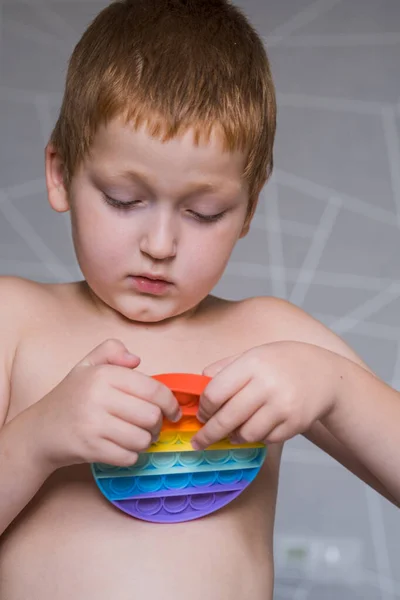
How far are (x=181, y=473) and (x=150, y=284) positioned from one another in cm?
19

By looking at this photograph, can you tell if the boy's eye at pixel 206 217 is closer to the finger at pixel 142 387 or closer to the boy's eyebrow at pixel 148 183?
the boy's eyebrow at pixel 148 183

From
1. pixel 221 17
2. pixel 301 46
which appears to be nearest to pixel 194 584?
pixel 221 17

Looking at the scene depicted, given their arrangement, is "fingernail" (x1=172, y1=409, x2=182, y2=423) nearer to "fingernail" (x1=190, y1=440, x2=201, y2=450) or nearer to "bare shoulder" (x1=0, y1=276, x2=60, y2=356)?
"fingernail" (x1=190, y1=440, x2=201, y2=450)

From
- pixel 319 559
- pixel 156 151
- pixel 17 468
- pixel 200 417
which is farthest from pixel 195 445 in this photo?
pixel 319 559

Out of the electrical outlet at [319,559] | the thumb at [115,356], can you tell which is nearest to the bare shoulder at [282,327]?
the thumb at [115,356]

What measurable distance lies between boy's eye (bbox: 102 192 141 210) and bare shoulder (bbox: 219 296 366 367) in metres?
0.24

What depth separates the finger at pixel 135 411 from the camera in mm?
854

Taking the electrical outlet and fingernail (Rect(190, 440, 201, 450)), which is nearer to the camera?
fingernail (Rect(190, 440, 201, 450))

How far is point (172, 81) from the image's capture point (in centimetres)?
98

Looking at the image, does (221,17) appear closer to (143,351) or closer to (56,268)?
(143,351)

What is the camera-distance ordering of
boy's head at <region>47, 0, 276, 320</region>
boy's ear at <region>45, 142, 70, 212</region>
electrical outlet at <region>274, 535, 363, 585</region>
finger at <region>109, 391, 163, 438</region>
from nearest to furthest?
finger at <region>109, 391, 163, 438</region> < boy's head at <region>47, 0, 276, 320</region> < boy's ear at <region>45, 142, 70, 212</region> < electrical outlet at <region>274, 535, 363, 585</region>

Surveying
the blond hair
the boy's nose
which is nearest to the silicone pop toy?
the boy's nose

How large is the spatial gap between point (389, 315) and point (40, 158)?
80 centimetres

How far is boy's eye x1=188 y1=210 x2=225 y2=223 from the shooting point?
988 millimetres
